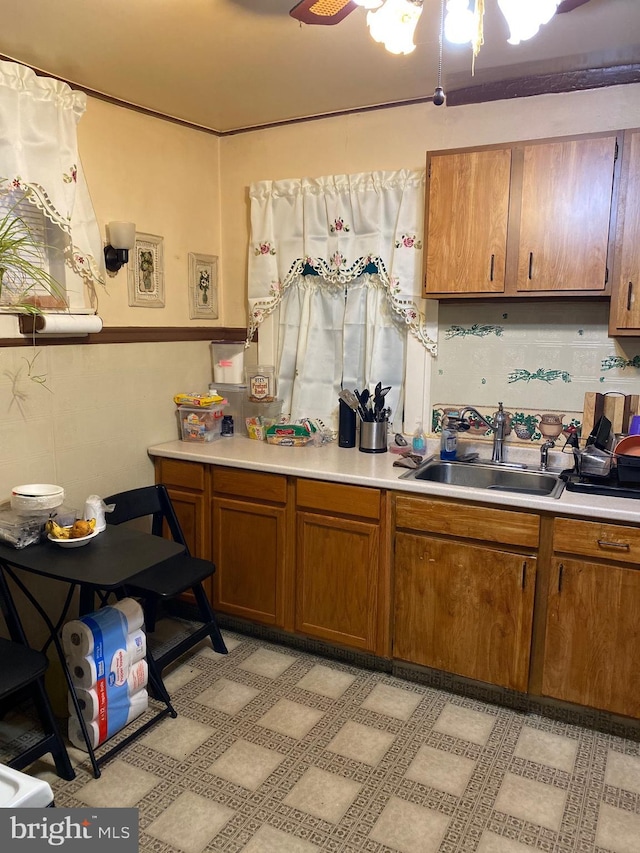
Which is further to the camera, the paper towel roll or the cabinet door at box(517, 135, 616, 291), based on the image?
the paper towel roll

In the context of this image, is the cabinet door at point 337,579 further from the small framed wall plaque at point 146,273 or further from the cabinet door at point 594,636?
the small framed wall plaque at point 146,273

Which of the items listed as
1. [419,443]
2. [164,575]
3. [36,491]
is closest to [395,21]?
[419,443]

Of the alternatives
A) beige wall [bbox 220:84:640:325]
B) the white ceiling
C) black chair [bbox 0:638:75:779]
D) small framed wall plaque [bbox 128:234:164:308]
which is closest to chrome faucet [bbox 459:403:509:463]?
beige wall [bbox 220:84:640:325]

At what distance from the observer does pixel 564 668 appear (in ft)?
7.84

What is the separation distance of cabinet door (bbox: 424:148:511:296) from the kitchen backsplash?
29cm

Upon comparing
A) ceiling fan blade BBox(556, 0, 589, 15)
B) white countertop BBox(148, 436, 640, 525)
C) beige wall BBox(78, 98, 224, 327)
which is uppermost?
ceiling fan blade BBox(556, 0, 589, 15)

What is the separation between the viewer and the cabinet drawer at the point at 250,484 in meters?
2.86

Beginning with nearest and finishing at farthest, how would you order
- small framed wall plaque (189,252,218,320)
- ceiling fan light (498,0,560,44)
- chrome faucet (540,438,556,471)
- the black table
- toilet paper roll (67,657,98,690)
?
ceiling fan light (498,0,560,44) < the black table < toilet paper roll (67,657,98,690) < chrome faucet (540,438,556,471) < small framed wall plaque (189,252,218,320)

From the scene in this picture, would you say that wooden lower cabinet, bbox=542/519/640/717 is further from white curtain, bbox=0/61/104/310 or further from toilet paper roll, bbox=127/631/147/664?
white curtain, bbox=0/61/104/310

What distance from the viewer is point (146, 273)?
3150mm

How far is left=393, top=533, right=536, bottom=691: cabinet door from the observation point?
2.45 meters

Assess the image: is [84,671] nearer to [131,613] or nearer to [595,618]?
[131,613]

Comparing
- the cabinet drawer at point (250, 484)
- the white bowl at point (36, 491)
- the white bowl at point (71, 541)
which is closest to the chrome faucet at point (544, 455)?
the cabinet drawer at point (250, 484)

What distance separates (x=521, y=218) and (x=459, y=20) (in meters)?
1.09
